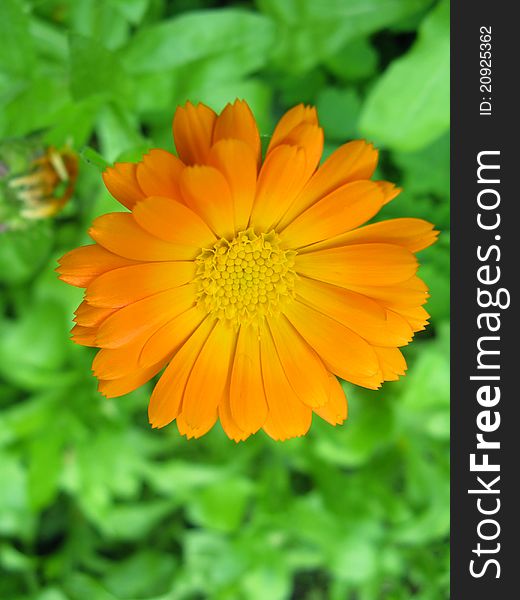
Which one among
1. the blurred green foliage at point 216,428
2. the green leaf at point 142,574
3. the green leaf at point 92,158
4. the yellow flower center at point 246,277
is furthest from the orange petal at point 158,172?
the green leaf at point 142,574

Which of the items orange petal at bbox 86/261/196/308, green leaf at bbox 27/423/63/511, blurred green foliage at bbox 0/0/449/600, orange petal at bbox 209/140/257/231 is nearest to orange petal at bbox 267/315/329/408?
orange petal at bbox 86/261/196/308

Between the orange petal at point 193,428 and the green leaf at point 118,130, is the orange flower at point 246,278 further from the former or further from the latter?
the green leaf at point 118,130

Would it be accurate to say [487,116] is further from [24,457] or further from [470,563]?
[24,457]

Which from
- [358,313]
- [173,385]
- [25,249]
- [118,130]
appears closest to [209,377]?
[173,385]

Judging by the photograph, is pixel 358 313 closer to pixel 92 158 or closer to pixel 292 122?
pixel 292 122

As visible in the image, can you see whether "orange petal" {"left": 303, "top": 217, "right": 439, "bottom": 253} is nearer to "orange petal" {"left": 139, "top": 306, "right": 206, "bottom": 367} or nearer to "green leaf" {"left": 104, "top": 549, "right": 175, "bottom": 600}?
"orange petal" {"left": 139, "top": 306, "right": 206, "bottom": 367}
